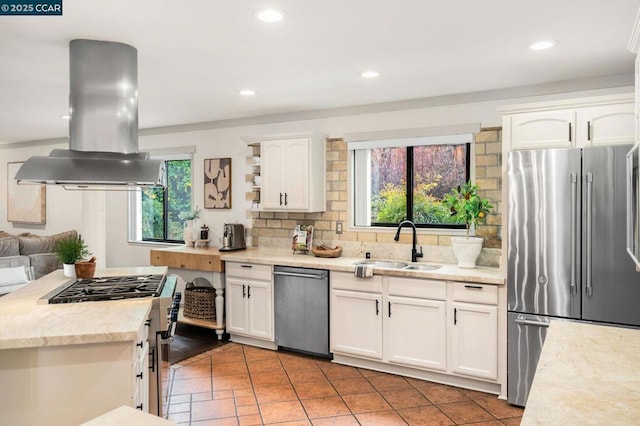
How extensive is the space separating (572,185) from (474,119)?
1.20 meters

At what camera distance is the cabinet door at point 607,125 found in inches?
120

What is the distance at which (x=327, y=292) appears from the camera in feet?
13.8

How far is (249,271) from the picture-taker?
15.2 ft

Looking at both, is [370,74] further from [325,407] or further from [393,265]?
[325,407]

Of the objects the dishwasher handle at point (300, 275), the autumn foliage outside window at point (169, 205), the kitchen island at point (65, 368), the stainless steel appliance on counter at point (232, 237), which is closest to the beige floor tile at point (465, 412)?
the dishwasher handle at point (300, 275)

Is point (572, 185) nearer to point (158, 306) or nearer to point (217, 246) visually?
point (158, 306)

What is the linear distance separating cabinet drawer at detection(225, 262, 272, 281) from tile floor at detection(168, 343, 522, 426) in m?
0.78

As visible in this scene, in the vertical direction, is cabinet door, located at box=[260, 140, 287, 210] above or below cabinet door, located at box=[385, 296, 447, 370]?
above

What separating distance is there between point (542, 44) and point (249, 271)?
10.4ft

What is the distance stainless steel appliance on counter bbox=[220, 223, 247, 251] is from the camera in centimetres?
511

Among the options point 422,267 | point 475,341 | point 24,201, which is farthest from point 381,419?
point 24,201

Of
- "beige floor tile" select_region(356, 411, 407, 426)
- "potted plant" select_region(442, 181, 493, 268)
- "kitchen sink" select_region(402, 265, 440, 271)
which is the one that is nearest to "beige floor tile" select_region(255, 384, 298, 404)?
"beige floor tile" select_region(356, 411, 407, 426)

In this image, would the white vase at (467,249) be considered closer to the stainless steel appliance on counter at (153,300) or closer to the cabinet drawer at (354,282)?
the cabinet drawer at (354,282)

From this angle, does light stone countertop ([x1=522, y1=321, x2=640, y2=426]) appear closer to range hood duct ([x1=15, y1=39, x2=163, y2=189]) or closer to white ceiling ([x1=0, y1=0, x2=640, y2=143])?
white ceiling ([x1=0, y1=0, x2=640, y2=143])
